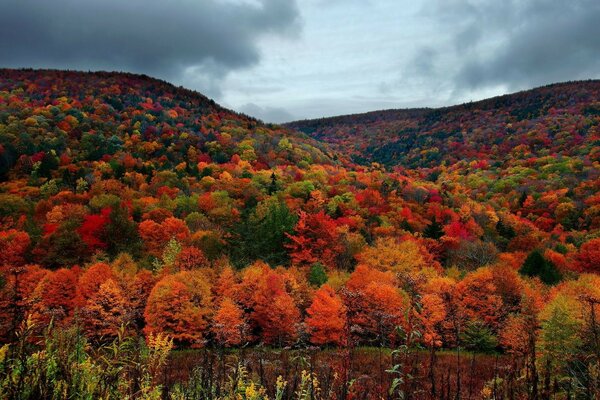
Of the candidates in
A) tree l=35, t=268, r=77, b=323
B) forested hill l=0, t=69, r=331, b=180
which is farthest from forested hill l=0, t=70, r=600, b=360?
forested hill l=0, t=69, r=331, b=180

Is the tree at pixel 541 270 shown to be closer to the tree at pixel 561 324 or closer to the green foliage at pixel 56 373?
the tree at pixel 561 324

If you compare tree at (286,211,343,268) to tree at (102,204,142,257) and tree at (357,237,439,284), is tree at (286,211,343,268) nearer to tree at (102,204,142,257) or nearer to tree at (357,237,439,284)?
tree at (357,237,439,284)

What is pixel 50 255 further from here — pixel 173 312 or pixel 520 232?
pixel 520 232

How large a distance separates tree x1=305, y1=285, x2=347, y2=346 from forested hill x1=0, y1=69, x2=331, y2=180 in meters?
82.9

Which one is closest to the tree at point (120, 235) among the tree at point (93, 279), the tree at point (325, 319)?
the tree at point (93, 279)

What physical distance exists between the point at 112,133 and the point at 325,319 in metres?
127

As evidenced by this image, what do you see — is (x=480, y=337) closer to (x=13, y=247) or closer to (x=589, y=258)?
(x=589, y=258)

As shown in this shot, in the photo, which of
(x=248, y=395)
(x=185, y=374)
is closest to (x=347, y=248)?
(x=185, y=374)

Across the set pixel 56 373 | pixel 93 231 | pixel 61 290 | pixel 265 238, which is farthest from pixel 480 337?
pixel 93 231

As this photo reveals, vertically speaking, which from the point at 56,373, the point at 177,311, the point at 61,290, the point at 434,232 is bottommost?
the point at 177,311

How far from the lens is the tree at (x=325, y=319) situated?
4447 centimetres

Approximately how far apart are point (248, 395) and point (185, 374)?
1390 inches

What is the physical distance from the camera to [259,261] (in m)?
62.9

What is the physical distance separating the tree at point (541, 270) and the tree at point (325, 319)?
3131 cm
